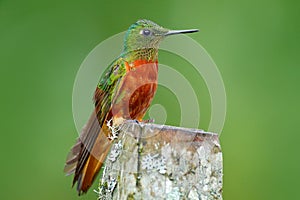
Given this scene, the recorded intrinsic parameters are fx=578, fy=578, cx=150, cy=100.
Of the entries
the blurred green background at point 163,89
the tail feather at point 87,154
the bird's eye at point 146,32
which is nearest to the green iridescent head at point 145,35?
the bird's eye at point 146,32

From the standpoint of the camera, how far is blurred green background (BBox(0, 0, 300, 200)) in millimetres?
5770

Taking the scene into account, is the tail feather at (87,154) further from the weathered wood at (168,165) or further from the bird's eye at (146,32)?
the weathered wood at (168,165)

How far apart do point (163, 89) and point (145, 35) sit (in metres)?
1.65

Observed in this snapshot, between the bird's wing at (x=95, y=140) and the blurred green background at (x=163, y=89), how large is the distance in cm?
167

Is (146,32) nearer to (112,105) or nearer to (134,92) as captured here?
(134,92)

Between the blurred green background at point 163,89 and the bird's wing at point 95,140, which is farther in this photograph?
the blurred green background at point 163,89

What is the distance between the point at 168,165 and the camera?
2314 millimetres

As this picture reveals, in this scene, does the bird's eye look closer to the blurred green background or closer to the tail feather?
the tail feather

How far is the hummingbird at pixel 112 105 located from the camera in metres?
3.85

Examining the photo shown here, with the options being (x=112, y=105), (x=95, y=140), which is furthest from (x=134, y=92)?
(x=95, y=140)

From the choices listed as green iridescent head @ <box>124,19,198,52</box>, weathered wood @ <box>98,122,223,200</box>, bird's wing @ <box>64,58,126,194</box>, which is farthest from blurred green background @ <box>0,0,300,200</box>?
weathered wood @ <box>98,122,223,200</box>

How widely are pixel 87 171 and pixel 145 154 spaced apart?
1.65 meters

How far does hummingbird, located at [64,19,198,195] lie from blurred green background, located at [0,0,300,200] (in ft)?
5.20
